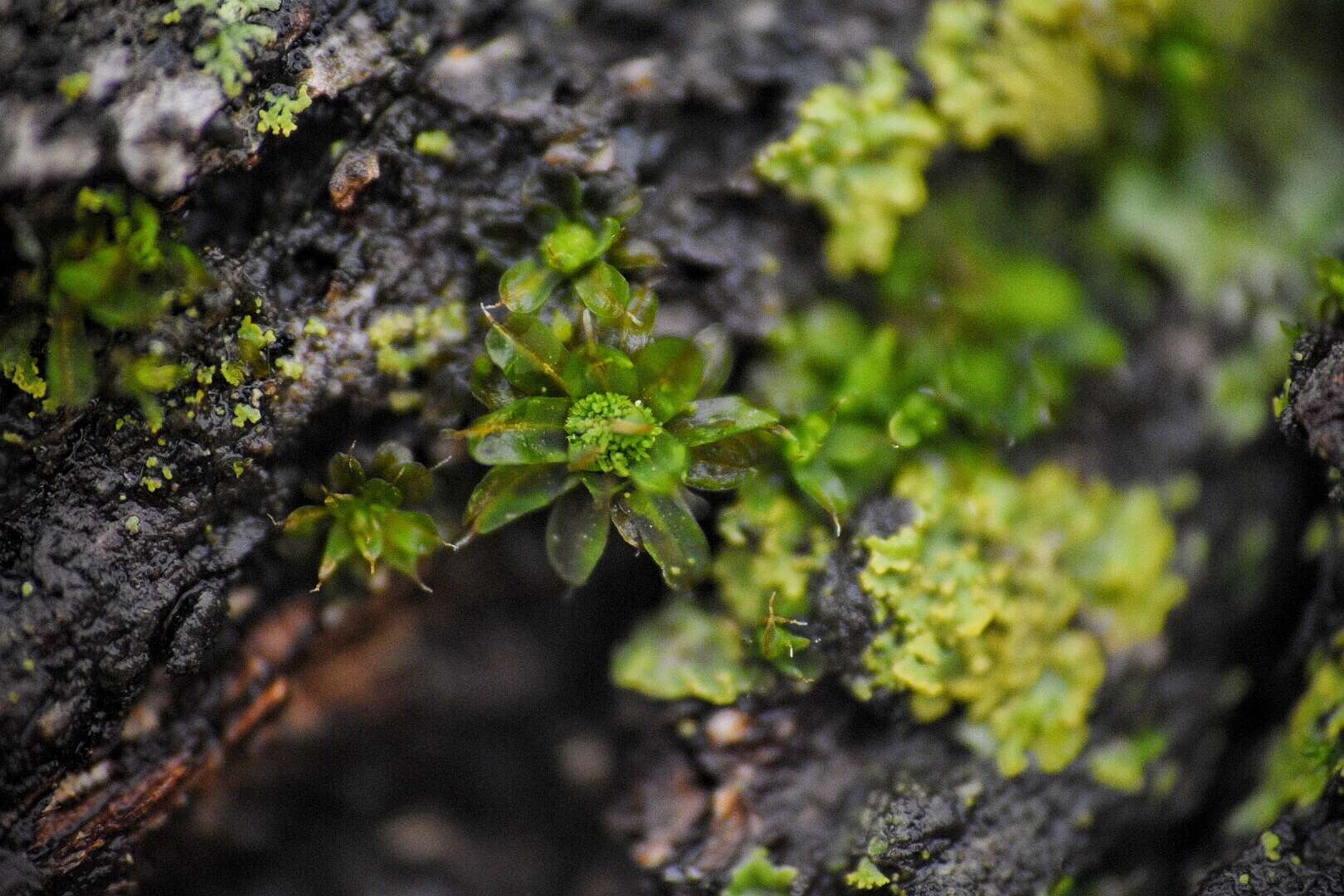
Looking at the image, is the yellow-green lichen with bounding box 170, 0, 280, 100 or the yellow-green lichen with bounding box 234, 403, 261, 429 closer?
the yellow-green lichen with bounding box 170, 0, 280, 100

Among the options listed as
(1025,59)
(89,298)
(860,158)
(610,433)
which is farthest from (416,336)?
(1025,59)

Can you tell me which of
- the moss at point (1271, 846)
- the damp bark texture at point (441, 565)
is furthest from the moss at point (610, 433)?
the moss at point (1271, 846)

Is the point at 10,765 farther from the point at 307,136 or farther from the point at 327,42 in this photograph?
the point at 327,42

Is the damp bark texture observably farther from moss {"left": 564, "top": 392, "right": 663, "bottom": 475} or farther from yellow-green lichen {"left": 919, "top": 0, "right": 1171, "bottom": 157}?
moss {"left": 564, "top": 392, "right": 663, "bottom": 475}

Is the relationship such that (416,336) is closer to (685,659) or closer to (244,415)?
(244,415)

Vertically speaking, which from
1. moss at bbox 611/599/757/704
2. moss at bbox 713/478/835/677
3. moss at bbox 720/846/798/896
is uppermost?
moss at bbox 713/478/835/677

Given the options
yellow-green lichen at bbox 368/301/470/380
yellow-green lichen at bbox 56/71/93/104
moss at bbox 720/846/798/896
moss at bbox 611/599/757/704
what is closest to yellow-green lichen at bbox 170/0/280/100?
yellow-green lichen at bbox 56/71/93/104
